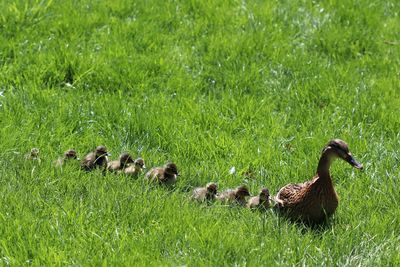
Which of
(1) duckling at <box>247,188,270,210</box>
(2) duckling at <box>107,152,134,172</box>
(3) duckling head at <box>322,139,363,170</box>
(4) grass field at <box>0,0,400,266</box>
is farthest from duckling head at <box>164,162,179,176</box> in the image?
(3) duckling head at <box>322,139,363,170</box>

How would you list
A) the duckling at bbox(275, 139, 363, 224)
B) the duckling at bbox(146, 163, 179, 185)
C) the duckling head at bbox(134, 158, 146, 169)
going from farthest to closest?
the duckling head at bbox(134, 158, 146, 169)
the duckling at bbox(146, 163, 179, 185)
the duckling at bbox(275, 139, 363, 224)

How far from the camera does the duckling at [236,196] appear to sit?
6.21 metres

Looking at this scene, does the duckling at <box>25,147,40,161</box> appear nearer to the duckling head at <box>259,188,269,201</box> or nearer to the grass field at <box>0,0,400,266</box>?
the grass field at <box>0,0,400,266</box>

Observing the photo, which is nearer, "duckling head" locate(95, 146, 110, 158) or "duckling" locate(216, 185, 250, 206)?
"duckling" locate(216, 185, 250, 206)

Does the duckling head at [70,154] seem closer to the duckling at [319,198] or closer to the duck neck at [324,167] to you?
the duckling at [319,198]

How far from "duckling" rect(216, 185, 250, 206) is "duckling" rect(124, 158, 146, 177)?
653 millimetres

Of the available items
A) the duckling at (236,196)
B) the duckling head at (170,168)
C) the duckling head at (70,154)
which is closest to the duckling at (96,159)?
the duckling head at (70,154)

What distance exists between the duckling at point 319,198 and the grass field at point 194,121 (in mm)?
139

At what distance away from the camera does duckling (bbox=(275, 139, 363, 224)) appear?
6.05 m

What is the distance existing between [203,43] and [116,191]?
123 inches

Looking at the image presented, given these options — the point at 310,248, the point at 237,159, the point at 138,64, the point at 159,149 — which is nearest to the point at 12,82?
the point at 138,64

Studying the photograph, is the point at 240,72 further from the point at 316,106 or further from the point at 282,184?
the point at 282,184

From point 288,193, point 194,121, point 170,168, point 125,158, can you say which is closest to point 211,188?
point 170,168

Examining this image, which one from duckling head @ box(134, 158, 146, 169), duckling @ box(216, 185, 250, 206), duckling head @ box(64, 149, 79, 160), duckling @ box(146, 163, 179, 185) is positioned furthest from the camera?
duckling head @ box(64, 149, 79, 160)
